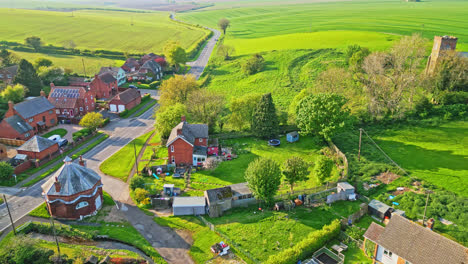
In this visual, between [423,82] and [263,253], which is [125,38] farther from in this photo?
[263,253]

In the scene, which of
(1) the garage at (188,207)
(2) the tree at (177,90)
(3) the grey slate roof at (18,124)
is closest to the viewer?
(1) the garage at (188,207)

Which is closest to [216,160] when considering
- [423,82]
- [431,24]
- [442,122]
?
[442,122]

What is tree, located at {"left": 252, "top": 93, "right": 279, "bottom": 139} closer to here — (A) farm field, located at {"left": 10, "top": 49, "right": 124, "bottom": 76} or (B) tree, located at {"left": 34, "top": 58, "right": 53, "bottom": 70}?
(A) farm field, located at {"left": 10, "top": 49, "right": 124, "bottom": 76}

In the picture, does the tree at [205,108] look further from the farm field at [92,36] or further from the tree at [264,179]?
the farm field at [92,36]

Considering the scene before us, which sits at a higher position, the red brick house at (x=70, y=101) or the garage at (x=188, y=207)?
the red brick house at (x=70, y=101)

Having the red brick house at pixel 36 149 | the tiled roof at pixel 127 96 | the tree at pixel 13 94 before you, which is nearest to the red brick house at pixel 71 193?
the red brick house at pixel 36 149

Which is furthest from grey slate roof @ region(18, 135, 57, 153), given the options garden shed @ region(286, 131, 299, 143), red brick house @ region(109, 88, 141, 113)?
garden shed @ region(286, 131, 299, 143)
